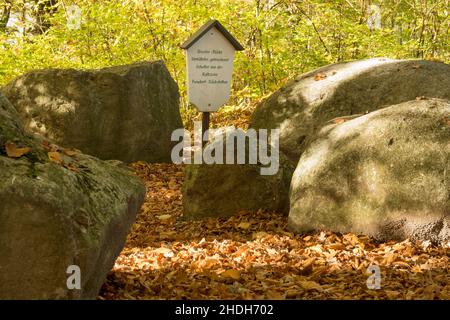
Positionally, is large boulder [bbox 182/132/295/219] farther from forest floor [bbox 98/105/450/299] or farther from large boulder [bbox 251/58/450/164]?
large boulder [bbox 251/58/450/164]

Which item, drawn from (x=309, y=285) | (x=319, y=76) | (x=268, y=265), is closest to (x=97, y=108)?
(x=319, y=76)

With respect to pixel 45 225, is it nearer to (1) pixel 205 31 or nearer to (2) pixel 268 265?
(2) pixel 268 265

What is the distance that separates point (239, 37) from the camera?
14039 millimetres

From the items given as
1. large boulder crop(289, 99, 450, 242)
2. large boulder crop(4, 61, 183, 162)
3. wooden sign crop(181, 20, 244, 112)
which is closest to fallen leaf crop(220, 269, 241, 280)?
large boulder crop(289, 99, 450, 242)

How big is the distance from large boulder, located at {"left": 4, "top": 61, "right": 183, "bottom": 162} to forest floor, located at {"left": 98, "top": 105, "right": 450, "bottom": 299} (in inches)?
151

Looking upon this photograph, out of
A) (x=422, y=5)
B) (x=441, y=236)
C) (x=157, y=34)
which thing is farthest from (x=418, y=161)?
(x=422, y=5)

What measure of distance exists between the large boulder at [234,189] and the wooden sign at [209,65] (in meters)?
1.90

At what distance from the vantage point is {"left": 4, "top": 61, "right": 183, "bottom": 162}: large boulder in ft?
32.1

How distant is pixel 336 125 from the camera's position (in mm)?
6105

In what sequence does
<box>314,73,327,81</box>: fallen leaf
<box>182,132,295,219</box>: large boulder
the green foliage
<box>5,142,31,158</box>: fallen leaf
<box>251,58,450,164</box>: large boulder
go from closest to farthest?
<box>5,142,31,158</box>: fallen leaf
<box>182,132,295,219</box>: large boulder
<box>251,58,450,164</box>: large boulder
<box>314,73,327,81</box>: fallen leaf
the green foliage

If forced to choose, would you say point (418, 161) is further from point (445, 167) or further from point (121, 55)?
point (121, 55)

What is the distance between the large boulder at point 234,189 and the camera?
22.2ft

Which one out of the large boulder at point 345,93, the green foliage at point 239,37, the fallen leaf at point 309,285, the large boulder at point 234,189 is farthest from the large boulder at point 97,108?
the fallen leaf at point 309,285
